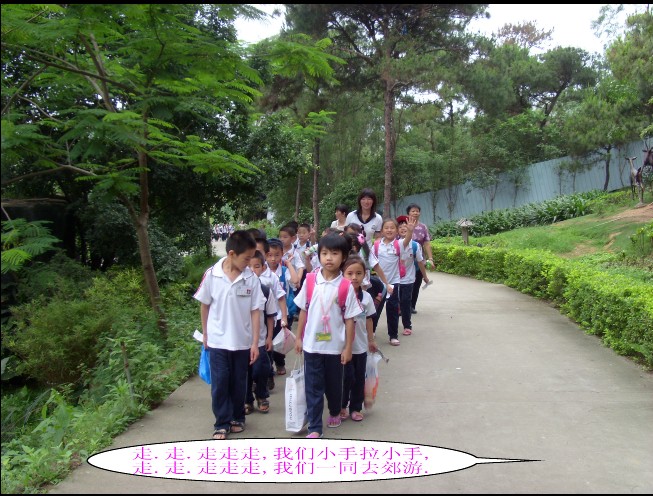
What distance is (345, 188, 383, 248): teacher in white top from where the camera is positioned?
22.7 ft

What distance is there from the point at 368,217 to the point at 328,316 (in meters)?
3.11

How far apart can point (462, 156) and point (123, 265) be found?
17.4 metres

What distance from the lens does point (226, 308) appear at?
4152mm

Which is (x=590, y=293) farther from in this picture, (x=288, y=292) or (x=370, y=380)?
(x=370, y=380)

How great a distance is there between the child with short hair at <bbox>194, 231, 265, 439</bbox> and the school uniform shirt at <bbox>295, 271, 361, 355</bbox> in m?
0.43

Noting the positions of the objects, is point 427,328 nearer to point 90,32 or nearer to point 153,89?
point 153,89

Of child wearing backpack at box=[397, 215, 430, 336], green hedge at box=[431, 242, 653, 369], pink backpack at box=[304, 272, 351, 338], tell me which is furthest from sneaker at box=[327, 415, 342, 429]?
green hedge at box=[431, 242, 653, 369]

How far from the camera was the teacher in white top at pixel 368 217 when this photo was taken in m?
6.93

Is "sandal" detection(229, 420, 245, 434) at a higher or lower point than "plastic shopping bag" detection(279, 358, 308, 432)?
lower

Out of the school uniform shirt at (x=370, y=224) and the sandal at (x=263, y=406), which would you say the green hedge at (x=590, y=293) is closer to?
the school uniform shirt at (x=370, y=224)

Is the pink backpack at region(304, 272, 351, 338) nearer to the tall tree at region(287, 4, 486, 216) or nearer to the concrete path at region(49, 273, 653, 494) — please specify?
the concrete path at region(49, 273, 653, 494)

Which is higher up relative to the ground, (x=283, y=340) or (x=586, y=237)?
(x=586, y=237)

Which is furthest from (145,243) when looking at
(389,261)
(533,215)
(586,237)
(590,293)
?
(533,215)

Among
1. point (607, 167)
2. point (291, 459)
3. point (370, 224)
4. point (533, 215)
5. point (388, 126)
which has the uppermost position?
point (388, 126)
